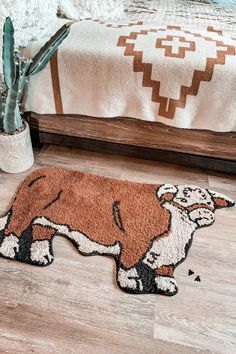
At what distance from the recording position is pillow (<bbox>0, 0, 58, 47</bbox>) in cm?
115

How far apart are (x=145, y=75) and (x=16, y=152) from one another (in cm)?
76

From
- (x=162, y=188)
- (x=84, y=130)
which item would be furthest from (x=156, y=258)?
(x=84, y=130)

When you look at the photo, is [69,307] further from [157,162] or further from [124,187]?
[157,162]

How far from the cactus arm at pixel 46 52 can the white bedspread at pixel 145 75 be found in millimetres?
32

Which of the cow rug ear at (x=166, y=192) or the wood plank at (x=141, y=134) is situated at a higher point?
the wood plank at (x=141, y=134)

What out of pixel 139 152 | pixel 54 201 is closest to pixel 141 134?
pixel 139 152

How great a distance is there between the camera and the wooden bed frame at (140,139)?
138cm

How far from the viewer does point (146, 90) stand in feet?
4.07

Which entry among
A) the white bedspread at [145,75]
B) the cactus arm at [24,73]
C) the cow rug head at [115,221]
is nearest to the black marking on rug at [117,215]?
the cow rug head at [115,221]

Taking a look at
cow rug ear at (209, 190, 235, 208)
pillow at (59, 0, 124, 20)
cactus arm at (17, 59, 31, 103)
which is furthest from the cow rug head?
pillow at (59, 0, 124, 20)

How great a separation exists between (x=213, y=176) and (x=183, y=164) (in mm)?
183

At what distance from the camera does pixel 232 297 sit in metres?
0.99

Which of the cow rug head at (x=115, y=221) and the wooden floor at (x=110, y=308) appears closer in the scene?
the wooden floor at (x=110, y=308)

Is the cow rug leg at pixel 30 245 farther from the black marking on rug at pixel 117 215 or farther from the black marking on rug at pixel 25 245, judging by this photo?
the black marking on rug at pixel 117 215
